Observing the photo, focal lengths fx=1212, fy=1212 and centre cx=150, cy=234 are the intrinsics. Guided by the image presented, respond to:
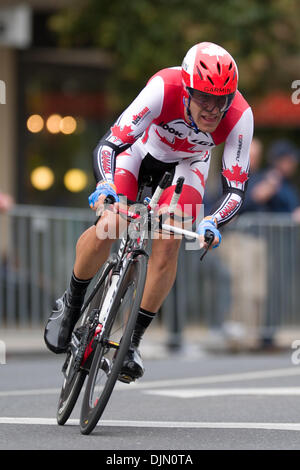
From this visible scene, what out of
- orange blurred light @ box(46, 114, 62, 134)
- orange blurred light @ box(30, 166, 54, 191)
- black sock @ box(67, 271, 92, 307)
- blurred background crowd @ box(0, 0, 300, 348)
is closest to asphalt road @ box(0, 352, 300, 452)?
black sock @ box(67, 271, 92, 307)

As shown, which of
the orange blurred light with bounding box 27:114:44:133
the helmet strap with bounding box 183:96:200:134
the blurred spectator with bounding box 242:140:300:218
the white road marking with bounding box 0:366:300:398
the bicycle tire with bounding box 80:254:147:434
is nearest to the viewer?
the bicycle tire with bounding box 80:254:147:434

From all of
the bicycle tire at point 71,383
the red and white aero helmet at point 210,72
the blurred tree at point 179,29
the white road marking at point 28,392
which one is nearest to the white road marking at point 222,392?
the white road marking at point 28,392

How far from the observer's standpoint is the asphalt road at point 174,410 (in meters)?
5.77

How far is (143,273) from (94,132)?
1248 centimetres

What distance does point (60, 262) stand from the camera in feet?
41.7

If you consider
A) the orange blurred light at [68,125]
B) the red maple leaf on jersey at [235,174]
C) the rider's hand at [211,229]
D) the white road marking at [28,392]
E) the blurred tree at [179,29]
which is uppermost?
the blurred tree at [179,29]

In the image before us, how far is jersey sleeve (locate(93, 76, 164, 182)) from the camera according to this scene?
6.20m

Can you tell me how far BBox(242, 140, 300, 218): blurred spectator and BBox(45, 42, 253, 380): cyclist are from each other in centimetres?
602

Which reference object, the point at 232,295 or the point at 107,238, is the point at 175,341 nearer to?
the point at 232,295

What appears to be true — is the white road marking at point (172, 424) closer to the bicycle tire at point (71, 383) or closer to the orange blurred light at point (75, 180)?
the bicycle tire at point (71, 383)

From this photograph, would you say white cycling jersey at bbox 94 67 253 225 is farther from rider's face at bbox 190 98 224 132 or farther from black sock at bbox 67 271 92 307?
black sock at bbox 67 271 92 307

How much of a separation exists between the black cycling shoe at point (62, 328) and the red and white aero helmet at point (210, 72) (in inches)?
58.0

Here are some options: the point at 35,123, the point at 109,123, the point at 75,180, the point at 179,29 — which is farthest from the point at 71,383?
the point at 109,123
